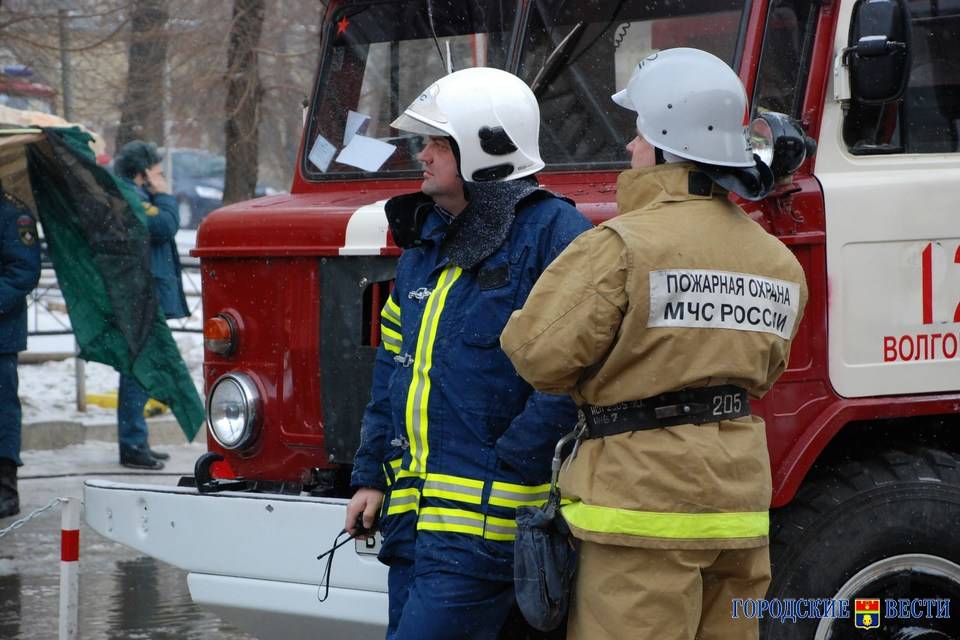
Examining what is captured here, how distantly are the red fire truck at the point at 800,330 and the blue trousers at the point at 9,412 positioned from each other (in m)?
3.41

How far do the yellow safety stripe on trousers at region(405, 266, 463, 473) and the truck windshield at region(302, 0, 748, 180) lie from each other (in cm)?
129

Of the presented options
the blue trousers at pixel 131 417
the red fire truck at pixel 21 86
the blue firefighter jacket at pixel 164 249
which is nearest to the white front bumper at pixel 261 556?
the blue trousers at pixel 131 417

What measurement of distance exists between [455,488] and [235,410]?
161 cm

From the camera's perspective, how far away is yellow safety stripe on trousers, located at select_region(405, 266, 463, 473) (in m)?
3.38

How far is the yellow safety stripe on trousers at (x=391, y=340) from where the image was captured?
3641mm

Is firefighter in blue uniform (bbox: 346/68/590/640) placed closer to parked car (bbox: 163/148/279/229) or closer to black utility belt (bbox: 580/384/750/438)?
black utility belt (bbox: 580/384/750/438)

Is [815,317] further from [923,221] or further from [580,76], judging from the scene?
[580,76]

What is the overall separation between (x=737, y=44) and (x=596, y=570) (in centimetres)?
193

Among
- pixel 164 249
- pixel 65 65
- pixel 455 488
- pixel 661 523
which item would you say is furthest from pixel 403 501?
pixel 65 65

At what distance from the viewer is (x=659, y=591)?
2.97m

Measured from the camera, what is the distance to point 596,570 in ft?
10.1

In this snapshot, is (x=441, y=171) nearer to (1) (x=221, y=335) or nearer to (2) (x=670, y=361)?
(2) (x=670, y=361)

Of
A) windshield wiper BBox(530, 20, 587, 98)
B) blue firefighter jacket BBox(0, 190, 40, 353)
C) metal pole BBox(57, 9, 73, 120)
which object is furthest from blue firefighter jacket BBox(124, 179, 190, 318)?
windshield wiper BBox(530, 20, 587, 98)

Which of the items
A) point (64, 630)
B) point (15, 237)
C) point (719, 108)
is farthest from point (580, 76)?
point (15, 237)
